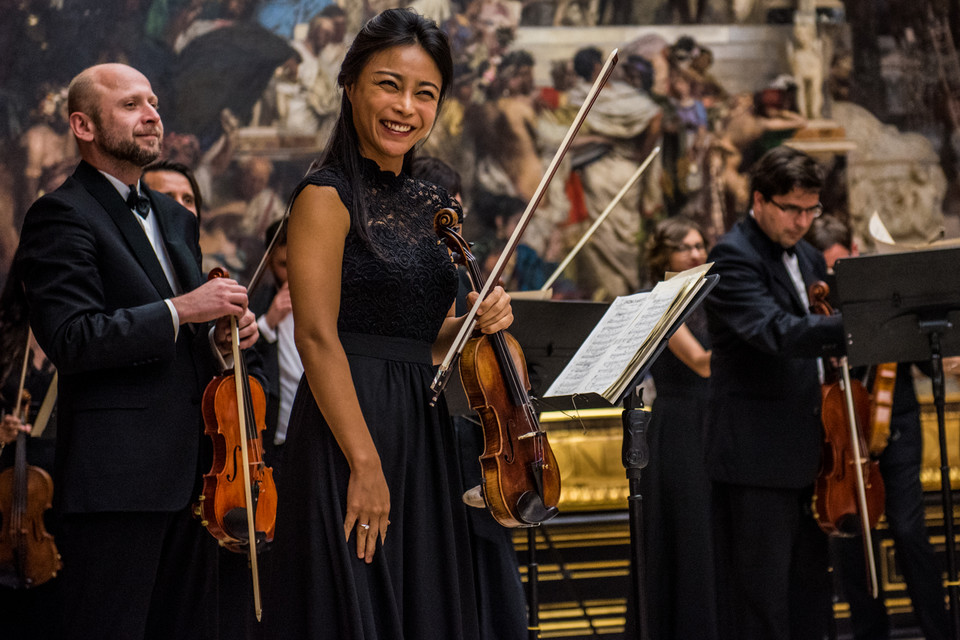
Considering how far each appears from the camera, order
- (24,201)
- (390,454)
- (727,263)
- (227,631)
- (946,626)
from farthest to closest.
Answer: (24,201) → (946,626) → (727,263) → (227,631) → (390,454)

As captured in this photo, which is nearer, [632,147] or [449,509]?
[449,509]

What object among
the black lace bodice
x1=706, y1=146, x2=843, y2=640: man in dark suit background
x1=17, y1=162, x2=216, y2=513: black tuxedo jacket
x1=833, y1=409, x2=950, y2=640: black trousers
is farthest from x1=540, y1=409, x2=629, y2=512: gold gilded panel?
the black lace bodice

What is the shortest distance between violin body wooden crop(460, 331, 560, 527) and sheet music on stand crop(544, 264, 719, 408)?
26 cm

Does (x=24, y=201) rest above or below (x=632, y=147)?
below

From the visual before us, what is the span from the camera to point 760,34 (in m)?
6.59

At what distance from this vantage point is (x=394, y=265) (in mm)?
2223

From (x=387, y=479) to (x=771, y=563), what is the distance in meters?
2.01

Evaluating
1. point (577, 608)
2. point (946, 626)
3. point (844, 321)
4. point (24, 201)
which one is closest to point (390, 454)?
point (844, 321)

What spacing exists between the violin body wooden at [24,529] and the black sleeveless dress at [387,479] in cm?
233

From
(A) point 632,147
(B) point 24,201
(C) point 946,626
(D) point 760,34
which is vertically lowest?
(C) point 946,626

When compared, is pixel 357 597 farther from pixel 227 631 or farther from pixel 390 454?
pixel 227 631

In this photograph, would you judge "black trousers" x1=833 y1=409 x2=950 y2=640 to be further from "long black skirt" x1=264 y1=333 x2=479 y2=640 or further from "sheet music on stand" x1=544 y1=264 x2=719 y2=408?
"long black skirt" x1=264 y1=333 x2=479 y2=640

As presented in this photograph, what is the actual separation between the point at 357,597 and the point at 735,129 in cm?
514

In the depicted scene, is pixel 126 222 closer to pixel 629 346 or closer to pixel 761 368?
pixel 629 346
